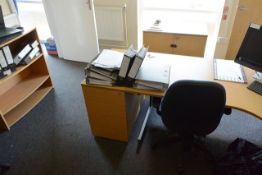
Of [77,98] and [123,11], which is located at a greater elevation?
[123,11]

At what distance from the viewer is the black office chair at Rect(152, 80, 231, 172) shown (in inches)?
51.6

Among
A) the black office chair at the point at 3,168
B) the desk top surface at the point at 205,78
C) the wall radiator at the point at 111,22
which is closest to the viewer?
the desk top surface at the point at 205,78

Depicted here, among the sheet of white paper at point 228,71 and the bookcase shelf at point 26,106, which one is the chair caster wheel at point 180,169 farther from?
the bookcase shelf at point 26,106

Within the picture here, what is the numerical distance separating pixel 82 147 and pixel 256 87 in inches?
63.7

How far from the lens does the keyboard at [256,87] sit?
1.58 m

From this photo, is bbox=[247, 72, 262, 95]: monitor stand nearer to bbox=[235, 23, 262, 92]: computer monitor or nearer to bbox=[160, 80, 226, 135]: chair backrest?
bbox=[235, 23, 262, 92]: computer monitor

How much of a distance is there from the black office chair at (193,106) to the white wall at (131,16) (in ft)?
6.93

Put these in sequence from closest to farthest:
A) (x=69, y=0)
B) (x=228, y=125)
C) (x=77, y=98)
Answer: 1. (x=228, y=125)
2. (x=77, y=98)
3. (x=69, y=0)

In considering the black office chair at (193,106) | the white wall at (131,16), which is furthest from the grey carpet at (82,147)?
the white wall at (131,16)

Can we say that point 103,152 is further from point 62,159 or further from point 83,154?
point 62,159

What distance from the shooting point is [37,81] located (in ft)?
8.96

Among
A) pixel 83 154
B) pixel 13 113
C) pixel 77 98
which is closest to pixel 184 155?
pixel 83 154

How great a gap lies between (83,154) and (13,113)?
1092 millimetres

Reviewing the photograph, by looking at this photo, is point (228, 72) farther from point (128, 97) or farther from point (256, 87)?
point (128, 97)
